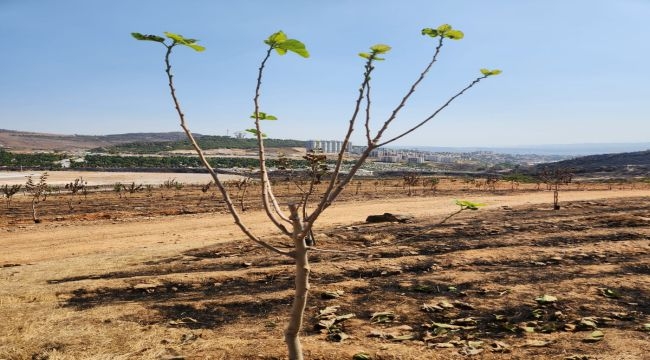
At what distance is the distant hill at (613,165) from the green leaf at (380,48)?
9389 cm

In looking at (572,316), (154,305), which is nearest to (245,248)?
(154,305)

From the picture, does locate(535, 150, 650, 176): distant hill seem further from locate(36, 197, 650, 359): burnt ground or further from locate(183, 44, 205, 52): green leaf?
locate(183, 44, 205, 52): green leaf

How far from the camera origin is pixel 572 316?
301 inches

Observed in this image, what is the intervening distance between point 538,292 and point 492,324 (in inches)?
81.8

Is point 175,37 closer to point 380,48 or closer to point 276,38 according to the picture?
point 276,38

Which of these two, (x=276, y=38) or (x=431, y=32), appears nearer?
(x=276, y=38)

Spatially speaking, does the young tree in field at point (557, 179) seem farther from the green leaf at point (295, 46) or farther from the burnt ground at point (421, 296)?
the green leaf at point (295, 46)

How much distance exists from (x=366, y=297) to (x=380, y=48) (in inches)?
274

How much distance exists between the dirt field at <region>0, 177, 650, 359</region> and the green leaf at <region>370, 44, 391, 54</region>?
1.51 m

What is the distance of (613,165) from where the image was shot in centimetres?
10125

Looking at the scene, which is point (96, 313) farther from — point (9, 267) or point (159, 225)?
point (159, 225)

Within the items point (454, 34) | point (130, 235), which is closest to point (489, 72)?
point (454, 34)

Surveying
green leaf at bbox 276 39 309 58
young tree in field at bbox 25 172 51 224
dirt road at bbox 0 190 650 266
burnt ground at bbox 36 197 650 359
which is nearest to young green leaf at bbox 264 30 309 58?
green leaf at bbox 276 39 309 58

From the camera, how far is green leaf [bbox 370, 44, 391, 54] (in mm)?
2809
